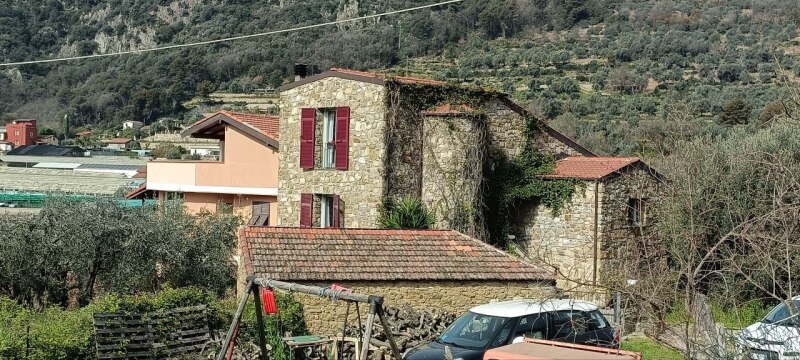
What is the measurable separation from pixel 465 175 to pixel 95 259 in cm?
939

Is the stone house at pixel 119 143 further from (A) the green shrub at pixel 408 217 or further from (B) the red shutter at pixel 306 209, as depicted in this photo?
(A) the green shrub at pixel 408 217

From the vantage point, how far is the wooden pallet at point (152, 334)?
50.3ft

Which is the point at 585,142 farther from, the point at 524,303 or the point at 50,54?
the point at 50,54

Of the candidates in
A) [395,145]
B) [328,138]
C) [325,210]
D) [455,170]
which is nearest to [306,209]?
[325,210]

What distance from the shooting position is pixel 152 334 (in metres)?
15.9

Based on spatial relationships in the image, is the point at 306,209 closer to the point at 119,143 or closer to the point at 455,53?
the point at 455,53

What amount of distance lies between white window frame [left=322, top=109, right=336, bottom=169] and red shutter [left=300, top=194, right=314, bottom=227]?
3.29ft

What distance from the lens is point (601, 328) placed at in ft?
49.7

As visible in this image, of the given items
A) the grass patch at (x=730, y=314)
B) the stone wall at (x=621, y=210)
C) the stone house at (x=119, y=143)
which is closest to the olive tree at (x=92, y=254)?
the stone wall at (x=621, y=210)

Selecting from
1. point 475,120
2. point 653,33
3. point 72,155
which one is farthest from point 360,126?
point 653,33

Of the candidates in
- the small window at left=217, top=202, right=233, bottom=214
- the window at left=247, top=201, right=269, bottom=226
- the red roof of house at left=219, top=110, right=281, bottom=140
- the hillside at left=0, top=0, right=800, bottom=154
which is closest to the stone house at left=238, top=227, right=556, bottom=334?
the window at left=247, top=201, right=269, bottom=226

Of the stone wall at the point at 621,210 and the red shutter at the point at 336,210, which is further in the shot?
the red shutter at the point at 336,210

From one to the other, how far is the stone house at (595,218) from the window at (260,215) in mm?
8581

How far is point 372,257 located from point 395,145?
5.58m
